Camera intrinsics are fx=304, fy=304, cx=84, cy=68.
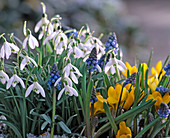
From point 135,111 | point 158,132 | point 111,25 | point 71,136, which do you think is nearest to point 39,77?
point 71,136

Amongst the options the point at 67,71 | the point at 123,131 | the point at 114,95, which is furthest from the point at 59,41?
the point at 123,131

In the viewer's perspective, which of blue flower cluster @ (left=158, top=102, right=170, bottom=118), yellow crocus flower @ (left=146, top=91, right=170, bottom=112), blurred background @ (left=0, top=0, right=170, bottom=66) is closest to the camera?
blue flower cluster @ (left=158, top=102, right=170, bottom=118)

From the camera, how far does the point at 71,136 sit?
1116mm

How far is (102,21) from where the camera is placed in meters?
4.90

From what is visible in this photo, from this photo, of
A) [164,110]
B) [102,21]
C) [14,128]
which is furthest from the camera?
[102,21]

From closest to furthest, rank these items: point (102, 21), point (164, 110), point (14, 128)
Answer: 1. point (164, 110)
2. point (14, 128)
3. point (102, 21)

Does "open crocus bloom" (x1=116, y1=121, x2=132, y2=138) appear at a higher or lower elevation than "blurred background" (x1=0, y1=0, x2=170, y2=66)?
lower

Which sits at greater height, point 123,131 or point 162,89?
point 162,89

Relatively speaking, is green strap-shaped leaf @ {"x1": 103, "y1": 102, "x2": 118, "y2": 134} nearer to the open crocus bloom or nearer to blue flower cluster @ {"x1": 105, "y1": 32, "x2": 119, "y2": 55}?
the open crocus bloom

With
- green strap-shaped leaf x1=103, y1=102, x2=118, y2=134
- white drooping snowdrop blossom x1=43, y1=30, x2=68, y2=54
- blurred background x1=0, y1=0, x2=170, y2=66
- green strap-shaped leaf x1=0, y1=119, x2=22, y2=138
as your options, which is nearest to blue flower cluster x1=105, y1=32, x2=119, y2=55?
white drooping snowdrop blossom x1=43, y1=30, x2=68, y2=54

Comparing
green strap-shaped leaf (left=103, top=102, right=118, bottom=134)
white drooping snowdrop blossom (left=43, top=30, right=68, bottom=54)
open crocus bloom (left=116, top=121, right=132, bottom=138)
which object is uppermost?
white drooping snowdrop blossom (left=43, top=30, right=68, bottom=54)

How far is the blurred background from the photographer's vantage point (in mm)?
4086

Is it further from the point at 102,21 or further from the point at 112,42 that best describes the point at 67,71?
the point at 102,21

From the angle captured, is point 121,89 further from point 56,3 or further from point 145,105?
point 56,3
